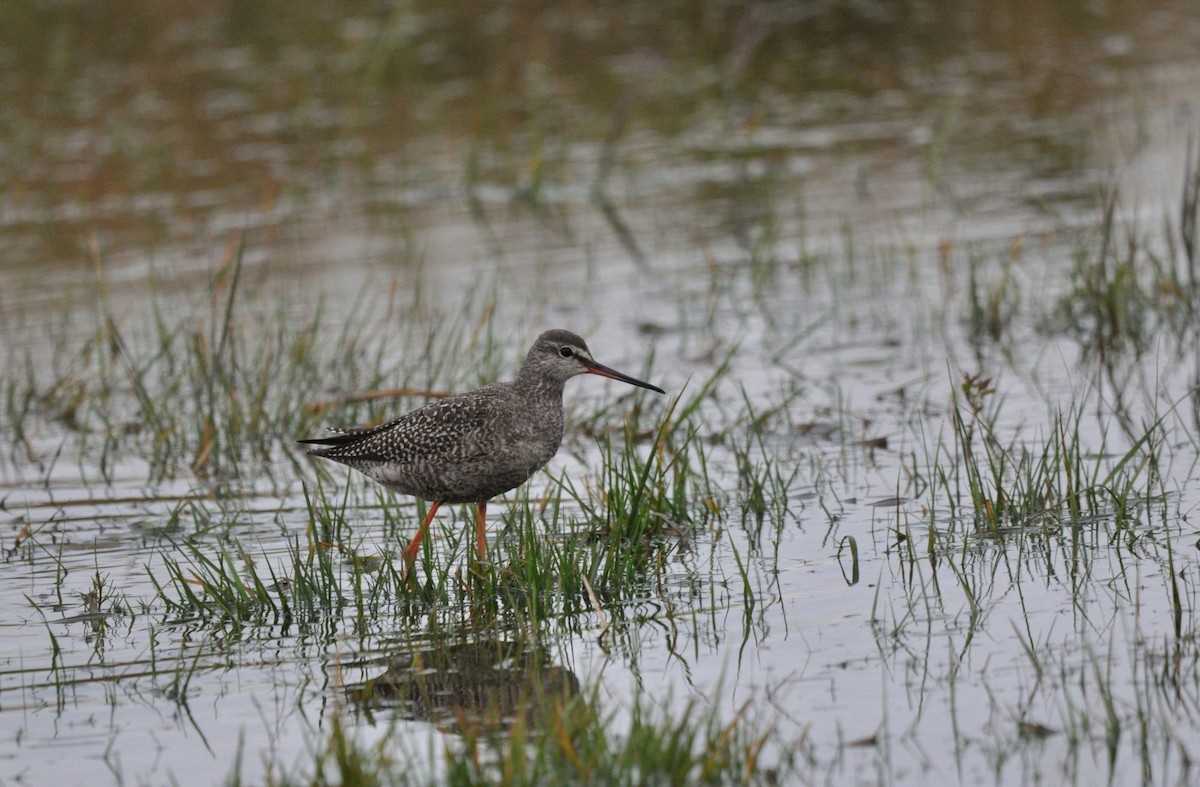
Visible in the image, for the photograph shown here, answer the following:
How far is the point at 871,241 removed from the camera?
43.1 ft

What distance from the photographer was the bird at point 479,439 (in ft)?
24.1

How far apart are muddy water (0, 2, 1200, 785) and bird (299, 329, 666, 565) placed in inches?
18.7

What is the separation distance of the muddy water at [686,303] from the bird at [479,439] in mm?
474

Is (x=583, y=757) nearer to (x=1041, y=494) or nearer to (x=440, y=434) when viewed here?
(x=440, y=434)

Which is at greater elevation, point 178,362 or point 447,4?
point 447,4

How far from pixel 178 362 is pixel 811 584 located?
20.7 feet

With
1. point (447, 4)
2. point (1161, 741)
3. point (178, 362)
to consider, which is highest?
point (447, 4)

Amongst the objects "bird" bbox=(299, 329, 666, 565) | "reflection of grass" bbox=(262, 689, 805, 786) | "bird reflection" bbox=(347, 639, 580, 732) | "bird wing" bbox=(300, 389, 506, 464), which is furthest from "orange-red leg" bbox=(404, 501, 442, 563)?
"reflection of grass" bbox=(262, 689, 805, 786)

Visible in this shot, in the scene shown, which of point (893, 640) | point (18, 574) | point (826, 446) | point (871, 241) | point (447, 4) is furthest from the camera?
point (447, 4)

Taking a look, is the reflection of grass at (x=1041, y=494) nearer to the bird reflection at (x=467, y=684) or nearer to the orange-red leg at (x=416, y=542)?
the bird reflection at (x=467, y=684)

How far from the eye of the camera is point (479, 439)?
7348mm

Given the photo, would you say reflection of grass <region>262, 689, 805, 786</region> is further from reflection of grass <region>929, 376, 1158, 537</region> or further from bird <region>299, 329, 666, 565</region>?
reflection of grass <region>929, 376, 1158, 537</region>

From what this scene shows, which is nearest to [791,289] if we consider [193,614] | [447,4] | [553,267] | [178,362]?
[553,267]

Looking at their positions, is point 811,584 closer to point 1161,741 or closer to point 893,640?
point 893,640
